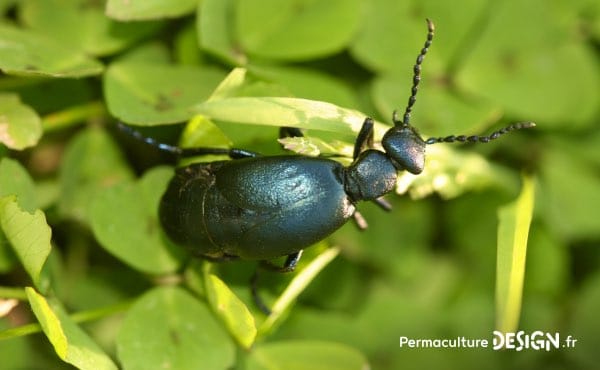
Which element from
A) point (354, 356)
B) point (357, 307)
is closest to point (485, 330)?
point (357, 307)

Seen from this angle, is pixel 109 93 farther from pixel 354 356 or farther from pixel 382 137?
pixel 354 356

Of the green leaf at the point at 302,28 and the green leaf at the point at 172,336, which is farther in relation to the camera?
the green leaf at the point at 302,28

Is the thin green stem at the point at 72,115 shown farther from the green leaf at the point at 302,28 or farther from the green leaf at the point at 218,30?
the green leaf at the point at 302,28

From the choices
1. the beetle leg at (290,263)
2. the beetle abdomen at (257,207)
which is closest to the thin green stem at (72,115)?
the beetle abdomen at (257,207)

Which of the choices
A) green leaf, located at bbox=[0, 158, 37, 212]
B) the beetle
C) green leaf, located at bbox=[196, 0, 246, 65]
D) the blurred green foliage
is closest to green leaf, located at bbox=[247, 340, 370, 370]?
the blurred green foliage

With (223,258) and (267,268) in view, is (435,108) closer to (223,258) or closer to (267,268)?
(267,268)

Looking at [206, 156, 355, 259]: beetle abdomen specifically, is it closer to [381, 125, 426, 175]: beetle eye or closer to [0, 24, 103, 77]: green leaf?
[381, 125, 426, 175]: beetle eye

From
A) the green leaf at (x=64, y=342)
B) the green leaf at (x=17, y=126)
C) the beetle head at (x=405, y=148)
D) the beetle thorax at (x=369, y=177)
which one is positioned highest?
the beetle head at (x=405, y=148)
